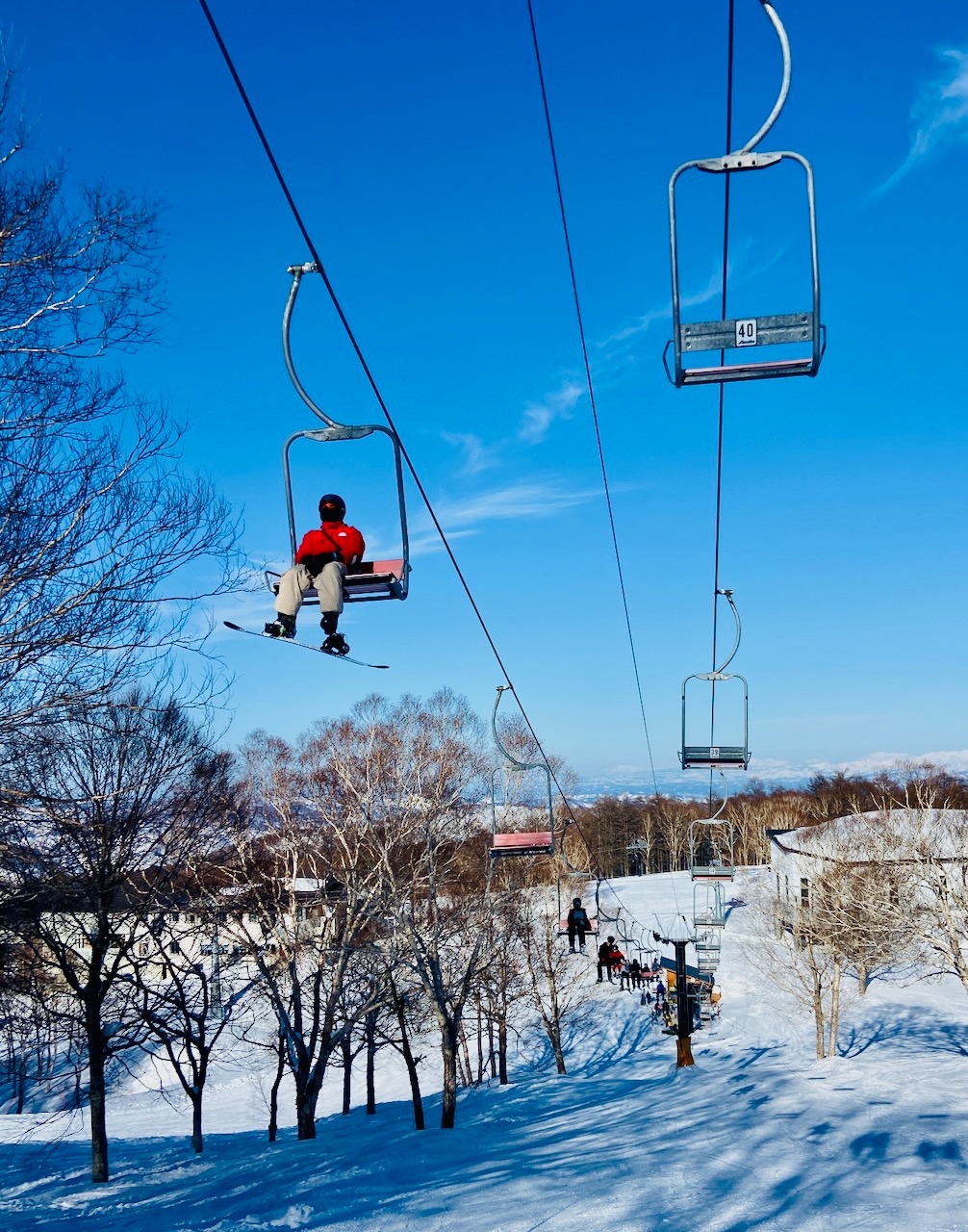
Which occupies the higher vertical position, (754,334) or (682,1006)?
(754,334)

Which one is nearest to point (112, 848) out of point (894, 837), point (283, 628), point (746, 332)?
point (283, 628)

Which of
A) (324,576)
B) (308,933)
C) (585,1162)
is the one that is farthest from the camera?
(308,933)

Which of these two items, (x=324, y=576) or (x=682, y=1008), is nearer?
(x=324, y=576)

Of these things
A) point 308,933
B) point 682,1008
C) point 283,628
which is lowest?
point 682,1008

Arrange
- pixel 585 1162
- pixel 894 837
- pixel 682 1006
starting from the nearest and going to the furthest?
pixel 585 1162
pixel 682 1006
pixel 894 837

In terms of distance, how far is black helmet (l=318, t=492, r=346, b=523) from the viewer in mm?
8281

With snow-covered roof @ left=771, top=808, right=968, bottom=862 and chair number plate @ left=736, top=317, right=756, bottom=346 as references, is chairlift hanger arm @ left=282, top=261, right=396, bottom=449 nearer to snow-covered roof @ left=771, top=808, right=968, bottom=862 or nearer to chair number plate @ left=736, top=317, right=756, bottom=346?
chair number plate @ left=736, top=317, right=756, bottom=346

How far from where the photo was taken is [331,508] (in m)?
8.33

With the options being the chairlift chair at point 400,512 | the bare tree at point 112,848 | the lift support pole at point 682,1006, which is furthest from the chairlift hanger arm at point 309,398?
the lift support pole at point 682,1006

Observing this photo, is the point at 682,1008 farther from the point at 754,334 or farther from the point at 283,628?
the point at 754,334

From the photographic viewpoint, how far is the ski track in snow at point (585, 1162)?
1276 centimetres

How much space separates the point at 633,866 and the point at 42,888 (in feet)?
352

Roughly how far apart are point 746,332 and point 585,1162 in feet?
52.0

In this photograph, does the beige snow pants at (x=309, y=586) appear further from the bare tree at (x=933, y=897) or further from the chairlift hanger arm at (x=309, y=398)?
the bare tree at (x=933, y=897)
